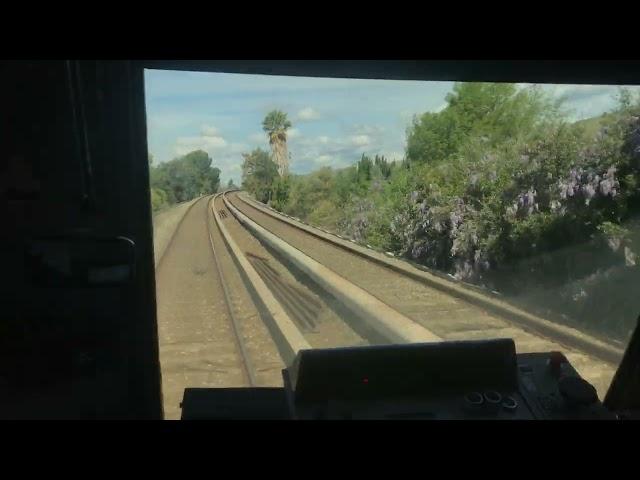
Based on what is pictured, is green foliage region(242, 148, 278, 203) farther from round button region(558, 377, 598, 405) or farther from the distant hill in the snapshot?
the distant hill

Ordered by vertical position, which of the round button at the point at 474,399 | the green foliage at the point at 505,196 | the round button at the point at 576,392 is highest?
the green foliage at the point at 505,196

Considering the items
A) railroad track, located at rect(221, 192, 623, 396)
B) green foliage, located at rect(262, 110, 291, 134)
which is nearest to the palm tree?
green foliage, located at rect(262, 110, 291, 134)

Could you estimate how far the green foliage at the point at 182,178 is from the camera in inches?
102

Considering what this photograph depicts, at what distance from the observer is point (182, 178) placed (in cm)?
276

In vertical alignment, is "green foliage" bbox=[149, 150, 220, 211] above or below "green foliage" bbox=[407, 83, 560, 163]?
below

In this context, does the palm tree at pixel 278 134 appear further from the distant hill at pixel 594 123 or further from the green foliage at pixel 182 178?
the distant hill at pixel 594 123

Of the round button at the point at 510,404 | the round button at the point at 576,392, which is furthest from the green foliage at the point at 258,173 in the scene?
the round button at the point at 576,392

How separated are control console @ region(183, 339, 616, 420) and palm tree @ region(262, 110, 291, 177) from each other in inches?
34.6

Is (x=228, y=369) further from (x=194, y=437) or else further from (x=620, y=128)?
(x=620, y=128)

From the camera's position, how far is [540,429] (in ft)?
8.02

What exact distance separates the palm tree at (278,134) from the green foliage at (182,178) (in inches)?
10.9

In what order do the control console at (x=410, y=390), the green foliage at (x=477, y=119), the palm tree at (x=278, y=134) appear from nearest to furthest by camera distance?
the control console at (x=410, y=390)
the palm tree at (x=278, y=134)
the green foliage at (x=477, y=119)

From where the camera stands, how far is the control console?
2.54 meters

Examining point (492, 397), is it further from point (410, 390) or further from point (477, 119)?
point (477, 119)
